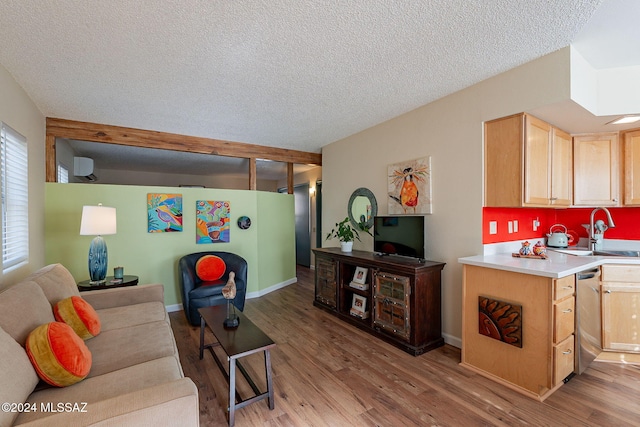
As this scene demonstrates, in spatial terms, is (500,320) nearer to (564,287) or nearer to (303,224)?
(564,287)

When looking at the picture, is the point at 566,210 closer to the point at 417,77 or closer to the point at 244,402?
the point at 417,77

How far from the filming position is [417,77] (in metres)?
2.50

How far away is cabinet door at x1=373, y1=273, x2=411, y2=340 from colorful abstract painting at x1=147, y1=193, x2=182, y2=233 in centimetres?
283

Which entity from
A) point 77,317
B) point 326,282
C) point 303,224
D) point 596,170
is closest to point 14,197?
point 77,317

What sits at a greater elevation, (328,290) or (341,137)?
(341,137)

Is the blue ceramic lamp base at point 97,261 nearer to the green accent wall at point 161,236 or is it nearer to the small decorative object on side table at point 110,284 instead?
the small decorative object on side table at point 110,284

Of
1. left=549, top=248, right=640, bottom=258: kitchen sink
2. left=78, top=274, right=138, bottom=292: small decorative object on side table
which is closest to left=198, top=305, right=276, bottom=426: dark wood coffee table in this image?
left=78, top=274, right=138, bottom=292: small decorative object on side table

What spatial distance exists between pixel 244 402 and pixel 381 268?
1.74 meters

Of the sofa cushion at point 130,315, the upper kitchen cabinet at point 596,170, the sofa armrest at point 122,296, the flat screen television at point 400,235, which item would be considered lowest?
the sofa cushion at point 130,315

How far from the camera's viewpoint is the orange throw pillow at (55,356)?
136 centimetres

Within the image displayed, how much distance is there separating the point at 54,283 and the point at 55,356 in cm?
94

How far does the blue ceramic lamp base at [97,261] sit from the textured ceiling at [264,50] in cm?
147

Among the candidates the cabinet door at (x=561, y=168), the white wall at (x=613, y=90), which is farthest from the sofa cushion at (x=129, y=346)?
the white wall at (x=613, y=90)

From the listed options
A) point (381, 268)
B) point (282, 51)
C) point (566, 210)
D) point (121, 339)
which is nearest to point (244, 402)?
point (121, 339)
